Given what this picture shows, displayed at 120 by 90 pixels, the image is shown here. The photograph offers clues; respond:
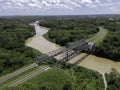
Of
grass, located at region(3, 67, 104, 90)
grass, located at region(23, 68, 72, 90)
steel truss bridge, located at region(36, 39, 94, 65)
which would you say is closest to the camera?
grass, located at region(3, 67, 104, 90)

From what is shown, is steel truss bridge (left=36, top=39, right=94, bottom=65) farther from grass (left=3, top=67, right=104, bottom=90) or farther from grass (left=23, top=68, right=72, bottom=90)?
grass (left=23, top=68, right=72, bottom=90)

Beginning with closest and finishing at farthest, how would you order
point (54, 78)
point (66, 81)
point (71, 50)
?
point (66, 81) → point (54, 78) → point (71, 50)

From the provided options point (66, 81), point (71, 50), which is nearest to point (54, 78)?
point (66, 81)

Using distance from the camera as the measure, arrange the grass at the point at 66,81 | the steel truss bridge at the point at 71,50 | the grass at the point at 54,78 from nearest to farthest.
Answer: the grass at the point at 66,81, the grass at the point at 54,78, the steel truss bridge at the point at 71,50

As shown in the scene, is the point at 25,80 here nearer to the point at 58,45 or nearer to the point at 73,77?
the point at 73,77

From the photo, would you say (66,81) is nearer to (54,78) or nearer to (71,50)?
(54,78)

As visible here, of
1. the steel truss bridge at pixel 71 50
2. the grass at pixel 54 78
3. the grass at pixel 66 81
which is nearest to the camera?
the grass at pixel 66 81

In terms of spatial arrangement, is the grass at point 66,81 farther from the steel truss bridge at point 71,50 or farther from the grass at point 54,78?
the steel truss bridge at point 71,50

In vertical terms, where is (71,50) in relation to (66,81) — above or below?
below

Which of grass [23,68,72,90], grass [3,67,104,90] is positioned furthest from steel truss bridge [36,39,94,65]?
grass [23,68,72,90]

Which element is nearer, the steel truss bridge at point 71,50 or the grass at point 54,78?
the grass at point 54,78

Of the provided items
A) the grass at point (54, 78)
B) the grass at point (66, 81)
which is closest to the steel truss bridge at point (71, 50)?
the grass at point (66, 81)
